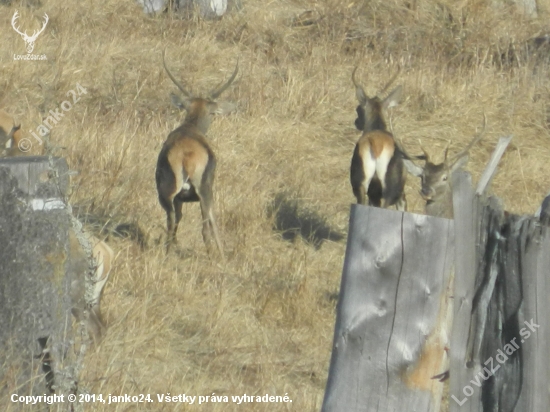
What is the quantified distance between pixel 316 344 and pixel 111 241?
6.78 feet

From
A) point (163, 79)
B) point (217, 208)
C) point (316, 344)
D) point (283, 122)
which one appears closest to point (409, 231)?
point (316, 344)

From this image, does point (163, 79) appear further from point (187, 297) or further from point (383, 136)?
point (187, 297)

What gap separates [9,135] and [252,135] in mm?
3212

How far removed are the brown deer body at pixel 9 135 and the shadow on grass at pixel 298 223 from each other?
2.42 meters

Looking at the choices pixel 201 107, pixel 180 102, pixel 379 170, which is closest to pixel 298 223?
pixel 379 170

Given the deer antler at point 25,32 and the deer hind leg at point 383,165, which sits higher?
the deer antler at point 25,32

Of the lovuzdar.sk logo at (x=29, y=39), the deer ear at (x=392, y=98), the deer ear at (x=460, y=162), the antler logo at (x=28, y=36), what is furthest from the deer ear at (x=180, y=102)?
the antler logo at (x=28, y=36)

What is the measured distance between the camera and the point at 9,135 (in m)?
8.52

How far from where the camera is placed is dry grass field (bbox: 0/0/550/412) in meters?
5.79

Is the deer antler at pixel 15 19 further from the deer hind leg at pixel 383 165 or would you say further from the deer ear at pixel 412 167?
the deer ear at pixel 412 167

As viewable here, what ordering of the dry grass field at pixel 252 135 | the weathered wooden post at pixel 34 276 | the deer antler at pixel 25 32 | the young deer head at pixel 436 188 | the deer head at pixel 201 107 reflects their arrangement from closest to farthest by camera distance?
the weathered wooden post at pixel 34 276
the dry grass field at pixel 252 135
the young deer head at pixel 436 188
the deer head at pixel 201 107
the deer antler at pixel 25 32

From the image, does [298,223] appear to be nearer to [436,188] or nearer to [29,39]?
[436,188]

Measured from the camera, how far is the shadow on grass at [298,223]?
903 cm

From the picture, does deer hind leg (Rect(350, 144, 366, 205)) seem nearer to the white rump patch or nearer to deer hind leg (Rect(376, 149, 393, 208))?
deer hind leg (Rect(376, 149, 393, 208))
